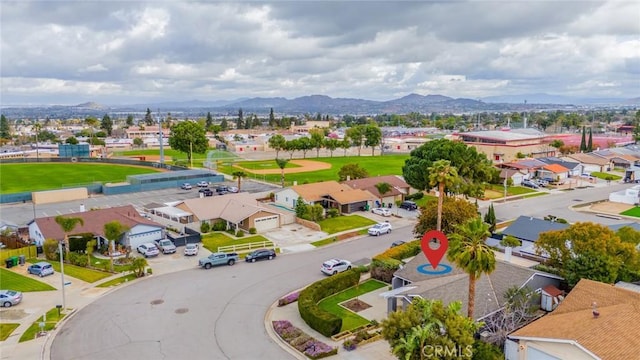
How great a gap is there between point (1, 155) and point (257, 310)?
438ft

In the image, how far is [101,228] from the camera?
164ft

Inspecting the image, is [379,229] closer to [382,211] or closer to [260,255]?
[382,211]

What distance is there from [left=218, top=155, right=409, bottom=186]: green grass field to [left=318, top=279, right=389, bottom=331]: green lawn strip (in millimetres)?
52054

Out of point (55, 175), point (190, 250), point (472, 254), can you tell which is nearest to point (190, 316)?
point (190, 250)

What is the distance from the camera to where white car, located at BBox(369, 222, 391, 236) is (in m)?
55.7

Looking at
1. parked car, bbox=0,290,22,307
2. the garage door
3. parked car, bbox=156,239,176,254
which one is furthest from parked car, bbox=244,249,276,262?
parked car, bbox=0,290,22,307

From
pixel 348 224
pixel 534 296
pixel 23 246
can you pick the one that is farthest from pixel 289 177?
pixel 534 296

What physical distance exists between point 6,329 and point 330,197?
4282cm

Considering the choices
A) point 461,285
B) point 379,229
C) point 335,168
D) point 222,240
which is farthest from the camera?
point 335,168

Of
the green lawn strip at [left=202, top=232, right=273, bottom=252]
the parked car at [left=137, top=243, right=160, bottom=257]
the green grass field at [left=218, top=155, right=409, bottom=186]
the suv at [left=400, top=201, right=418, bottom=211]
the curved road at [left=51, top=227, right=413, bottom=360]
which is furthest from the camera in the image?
the green grass field at [left=218, top=155, right=409, bottom=186]

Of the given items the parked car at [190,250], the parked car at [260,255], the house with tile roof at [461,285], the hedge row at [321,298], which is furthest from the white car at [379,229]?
the parked car at [190,250]

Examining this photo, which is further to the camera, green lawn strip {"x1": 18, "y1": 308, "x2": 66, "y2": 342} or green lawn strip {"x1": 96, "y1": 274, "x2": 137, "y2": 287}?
green lawn strip {"x1": 96, "y1": 274, "x2": 137, "y2": 287}

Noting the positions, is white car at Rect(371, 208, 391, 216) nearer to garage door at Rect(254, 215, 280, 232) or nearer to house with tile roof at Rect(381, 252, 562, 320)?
garage door at Rect(254, 215, 280, 232)

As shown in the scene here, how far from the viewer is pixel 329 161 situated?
131 meters
